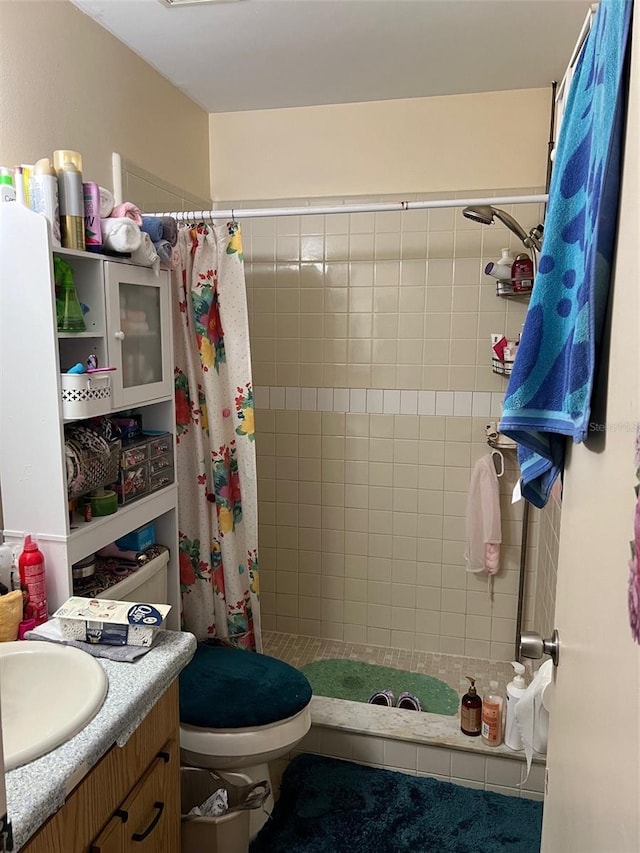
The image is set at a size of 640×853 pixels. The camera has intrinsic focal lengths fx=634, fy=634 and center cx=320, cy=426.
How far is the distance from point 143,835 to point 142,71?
7.18 ft

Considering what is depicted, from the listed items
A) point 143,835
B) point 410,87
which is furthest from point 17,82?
→ point 143,835

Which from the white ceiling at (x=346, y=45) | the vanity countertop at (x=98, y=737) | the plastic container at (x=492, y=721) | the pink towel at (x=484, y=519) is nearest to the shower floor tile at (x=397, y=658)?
the pink towel at (x=484, y=519)

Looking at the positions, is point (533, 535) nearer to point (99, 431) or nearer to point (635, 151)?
point (99, 431)

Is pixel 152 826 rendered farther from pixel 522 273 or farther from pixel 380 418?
pixel 522 273

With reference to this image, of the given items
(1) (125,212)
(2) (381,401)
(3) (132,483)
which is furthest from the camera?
(2) (381,401)

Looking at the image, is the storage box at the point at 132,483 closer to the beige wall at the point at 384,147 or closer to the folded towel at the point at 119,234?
the folded towel at the point at 119,234

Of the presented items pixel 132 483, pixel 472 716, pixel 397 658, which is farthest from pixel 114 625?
pixel 397 658

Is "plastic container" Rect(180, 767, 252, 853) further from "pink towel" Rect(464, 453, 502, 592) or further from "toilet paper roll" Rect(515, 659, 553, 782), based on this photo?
"pink towel" Rect(464, 453, 502, 592)

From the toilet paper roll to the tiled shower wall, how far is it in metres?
1.35

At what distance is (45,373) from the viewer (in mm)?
1404

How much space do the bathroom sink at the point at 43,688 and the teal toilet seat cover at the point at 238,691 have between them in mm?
541

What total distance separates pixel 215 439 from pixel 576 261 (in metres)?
1.46

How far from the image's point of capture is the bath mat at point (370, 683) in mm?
2439

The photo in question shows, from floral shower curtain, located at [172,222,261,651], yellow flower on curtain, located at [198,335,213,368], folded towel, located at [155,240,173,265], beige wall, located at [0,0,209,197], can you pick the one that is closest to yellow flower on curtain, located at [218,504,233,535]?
floral shower curtain, located at [172,222,261,651]
